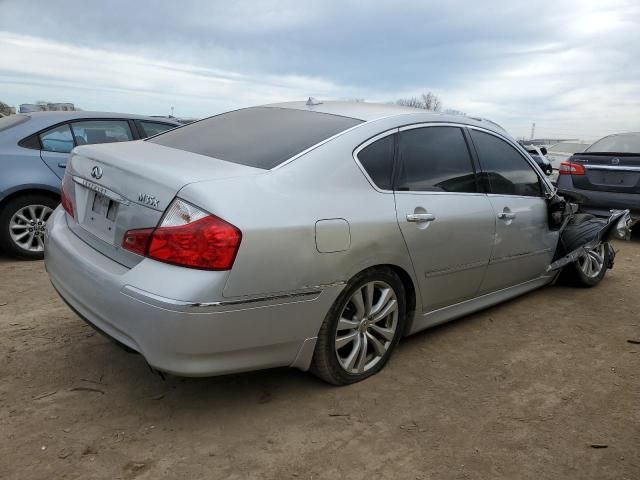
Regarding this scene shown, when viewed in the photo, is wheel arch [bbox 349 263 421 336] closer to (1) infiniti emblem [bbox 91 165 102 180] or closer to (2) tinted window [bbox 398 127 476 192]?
(2) tinted window [bbox 398 127 476 192]

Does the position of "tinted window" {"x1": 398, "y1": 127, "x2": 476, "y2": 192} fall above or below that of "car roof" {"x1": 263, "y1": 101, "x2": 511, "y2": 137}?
below

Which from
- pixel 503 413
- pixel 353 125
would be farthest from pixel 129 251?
pixel 503 413

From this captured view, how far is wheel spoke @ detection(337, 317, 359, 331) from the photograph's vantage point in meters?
2.82

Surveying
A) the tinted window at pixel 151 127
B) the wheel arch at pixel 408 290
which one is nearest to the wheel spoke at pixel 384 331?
the wheel arch at pixel 408 290

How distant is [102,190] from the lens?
267 centimetres

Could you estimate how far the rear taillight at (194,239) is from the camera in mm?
2254

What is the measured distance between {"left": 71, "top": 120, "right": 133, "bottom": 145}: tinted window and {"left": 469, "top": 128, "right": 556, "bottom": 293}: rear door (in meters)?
3.95

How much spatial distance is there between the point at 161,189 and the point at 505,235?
2.45 metres

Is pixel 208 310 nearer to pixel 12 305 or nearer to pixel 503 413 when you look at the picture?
pixel 503 413

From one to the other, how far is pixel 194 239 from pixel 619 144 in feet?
23.1

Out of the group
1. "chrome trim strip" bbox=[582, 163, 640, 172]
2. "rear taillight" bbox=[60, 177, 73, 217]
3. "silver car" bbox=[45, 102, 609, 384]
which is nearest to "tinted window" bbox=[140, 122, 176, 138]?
"silver car" bbox=[45, 102, 609, 384]

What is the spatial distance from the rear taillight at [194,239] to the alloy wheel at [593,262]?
12.3ft

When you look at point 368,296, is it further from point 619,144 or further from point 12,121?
point 619,144

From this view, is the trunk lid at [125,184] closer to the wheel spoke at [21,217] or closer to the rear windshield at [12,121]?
the wheel spoke at [21,217]
